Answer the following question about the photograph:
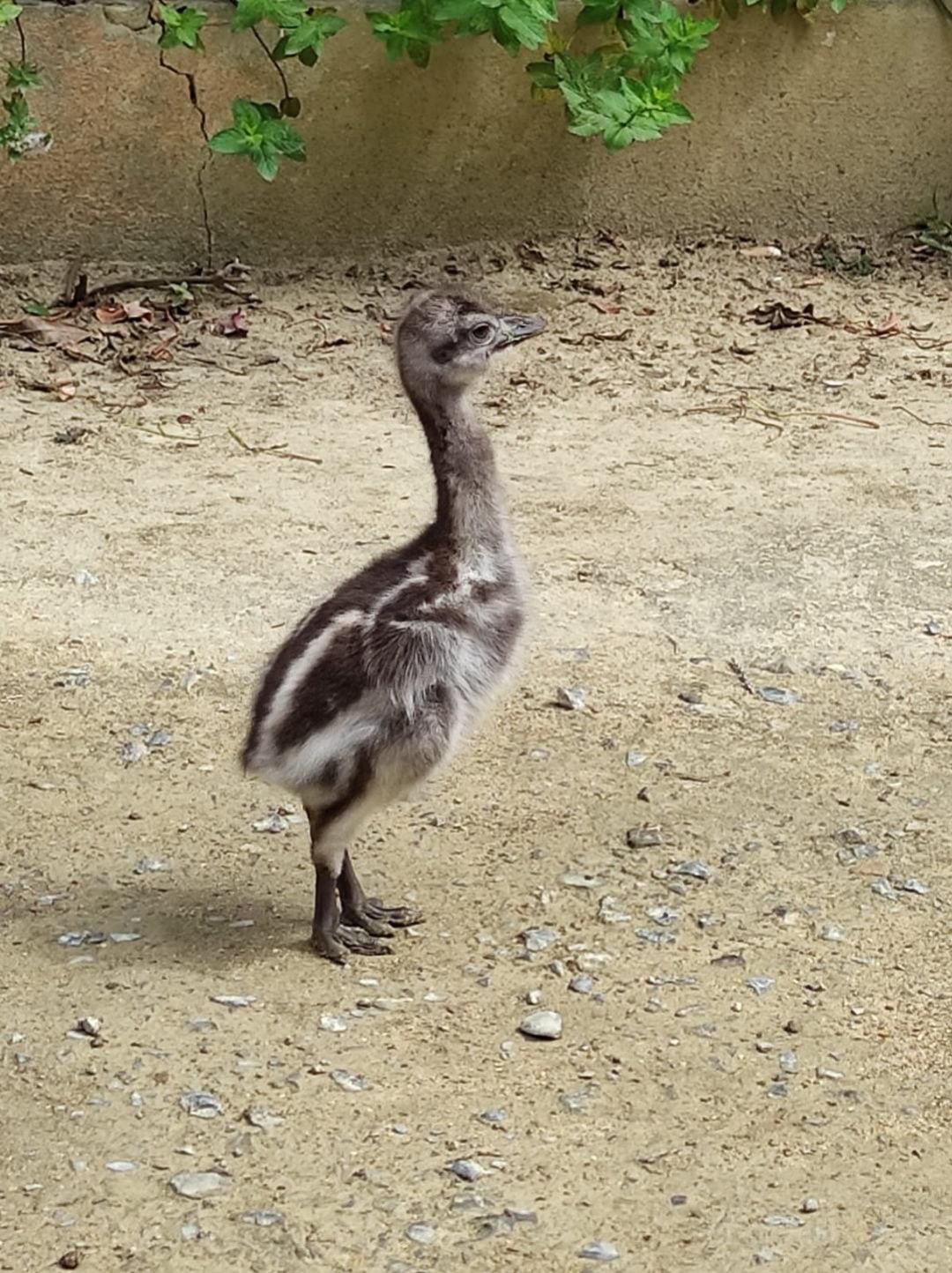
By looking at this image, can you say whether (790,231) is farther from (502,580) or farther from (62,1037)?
(62,1037)

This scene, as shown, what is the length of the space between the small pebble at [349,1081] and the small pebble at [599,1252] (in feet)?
1.87

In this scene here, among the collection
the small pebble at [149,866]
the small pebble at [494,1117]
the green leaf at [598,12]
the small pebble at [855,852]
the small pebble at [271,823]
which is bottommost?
the small pebble at [149,866]

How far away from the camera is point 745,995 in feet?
13.1

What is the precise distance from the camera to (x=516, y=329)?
14.4ft

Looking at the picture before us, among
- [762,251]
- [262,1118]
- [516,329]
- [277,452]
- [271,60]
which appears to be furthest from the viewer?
[762,251]

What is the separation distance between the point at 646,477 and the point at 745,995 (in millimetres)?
2888

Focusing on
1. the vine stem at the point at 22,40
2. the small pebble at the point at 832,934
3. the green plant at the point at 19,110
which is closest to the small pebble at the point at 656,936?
the small pebble at the point at 832,934

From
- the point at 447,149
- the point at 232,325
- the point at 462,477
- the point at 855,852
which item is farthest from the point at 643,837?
the point at 447,149

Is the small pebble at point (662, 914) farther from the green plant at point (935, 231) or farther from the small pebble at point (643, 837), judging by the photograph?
the green plant at point (935, 231)

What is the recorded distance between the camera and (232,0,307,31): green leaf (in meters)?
7.38

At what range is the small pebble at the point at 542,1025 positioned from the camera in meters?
3.85

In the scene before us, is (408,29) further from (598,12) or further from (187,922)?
(187,922)

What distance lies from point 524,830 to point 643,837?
270 mm

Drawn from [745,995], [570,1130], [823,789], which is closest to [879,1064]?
[745,995]
